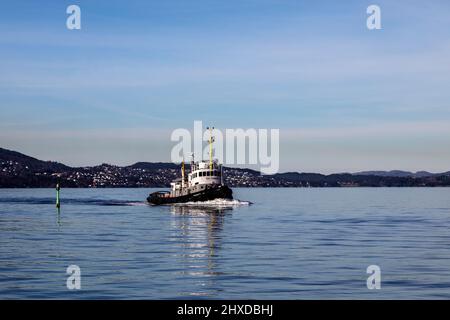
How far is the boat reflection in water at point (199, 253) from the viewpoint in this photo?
33500 millimetres

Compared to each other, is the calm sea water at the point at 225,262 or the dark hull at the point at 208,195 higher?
the dark hull at the point at 208,195

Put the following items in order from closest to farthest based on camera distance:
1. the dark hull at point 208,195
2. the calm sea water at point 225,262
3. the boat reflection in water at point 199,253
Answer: the calm sea water at point 225,262
the boat reflection in water at point 199,253
the dark hull at point 208,195

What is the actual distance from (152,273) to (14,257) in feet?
43.1

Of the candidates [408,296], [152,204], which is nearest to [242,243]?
[408,296]

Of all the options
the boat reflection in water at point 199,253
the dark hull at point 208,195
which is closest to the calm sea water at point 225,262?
the boat reflection in water at point 199,253

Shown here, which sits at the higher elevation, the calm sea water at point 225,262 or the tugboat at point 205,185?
the tugboat at point 205,185

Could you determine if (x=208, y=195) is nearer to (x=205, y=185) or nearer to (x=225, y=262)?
(x=205, y=185)

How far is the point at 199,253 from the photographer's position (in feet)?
161

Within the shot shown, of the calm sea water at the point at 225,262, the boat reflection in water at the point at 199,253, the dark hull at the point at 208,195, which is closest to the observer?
the calm sea water at the point at 225,262

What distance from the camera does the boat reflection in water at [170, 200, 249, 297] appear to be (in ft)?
110

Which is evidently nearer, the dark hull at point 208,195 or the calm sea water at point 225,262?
the calm sea water at point 225,262

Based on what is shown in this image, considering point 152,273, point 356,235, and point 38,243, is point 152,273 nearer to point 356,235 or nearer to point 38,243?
point 38,243

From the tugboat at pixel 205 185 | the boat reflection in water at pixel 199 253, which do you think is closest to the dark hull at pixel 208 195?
the tugboat at pixel 205 185

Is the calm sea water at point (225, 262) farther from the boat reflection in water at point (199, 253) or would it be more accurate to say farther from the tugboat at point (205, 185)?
the tugboat at point (205, 185)
